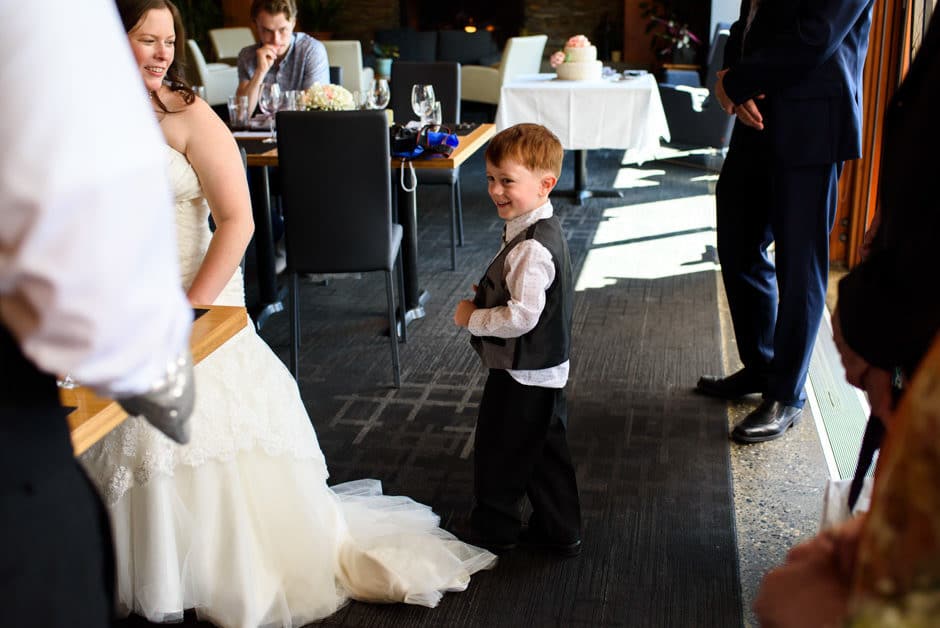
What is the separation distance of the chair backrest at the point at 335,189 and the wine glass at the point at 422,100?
0.76 m

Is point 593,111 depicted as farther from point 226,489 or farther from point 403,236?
point 226,489

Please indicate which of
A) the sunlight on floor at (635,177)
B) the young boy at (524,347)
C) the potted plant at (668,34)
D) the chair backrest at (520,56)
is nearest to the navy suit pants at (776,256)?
the young boy at (524,347)

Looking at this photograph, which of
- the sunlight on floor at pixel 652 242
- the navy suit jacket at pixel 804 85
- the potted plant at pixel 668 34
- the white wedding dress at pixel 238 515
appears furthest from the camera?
the potted plant at pixel 668 34

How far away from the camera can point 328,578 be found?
2.24 m

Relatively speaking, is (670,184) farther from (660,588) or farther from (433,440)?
(660,588)

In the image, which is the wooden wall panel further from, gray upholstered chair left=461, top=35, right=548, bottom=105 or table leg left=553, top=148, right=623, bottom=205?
gray upholstered chair left=461, top=35, right=548, bottom=105

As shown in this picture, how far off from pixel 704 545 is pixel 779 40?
4.44 ft

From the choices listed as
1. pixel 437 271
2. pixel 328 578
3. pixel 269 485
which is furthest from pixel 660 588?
pixel 437 271

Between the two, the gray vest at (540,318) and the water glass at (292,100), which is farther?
the water glass at (292,100)

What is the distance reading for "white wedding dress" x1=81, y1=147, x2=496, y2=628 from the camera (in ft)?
6.66

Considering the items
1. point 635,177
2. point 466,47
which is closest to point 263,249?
point 635,177

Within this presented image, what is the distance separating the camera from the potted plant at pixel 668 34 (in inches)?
368

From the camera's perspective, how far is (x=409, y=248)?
4113 mm

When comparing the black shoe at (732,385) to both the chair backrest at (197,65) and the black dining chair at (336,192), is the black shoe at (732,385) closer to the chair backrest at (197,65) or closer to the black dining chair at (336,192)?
the black dining chair at (336,192)
